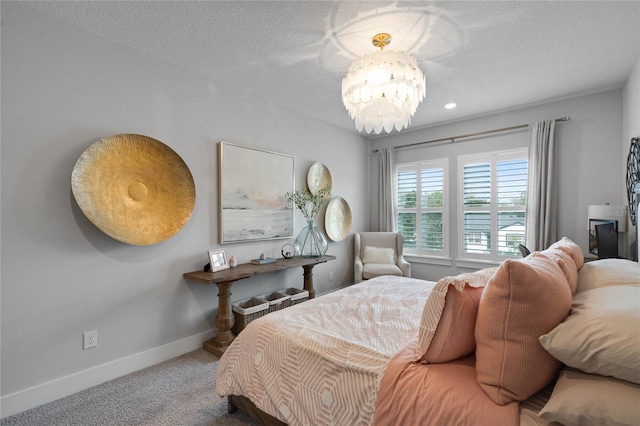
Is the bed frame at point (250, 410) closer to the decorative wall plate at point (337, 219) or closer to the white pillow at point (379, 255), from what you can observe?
the decorative wall plate at point (337, 219)

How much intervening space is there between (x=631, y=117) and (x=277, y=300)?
3.88 m

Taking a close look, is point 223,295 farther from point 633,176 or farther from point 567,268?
point 633,176

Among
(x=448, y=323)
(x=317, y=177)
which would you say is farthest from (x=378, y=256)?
(x=448, y=323)

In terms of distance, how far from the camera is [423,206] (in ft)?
15.1

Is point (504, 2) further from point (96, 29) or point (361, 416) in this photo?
point (96, 29)

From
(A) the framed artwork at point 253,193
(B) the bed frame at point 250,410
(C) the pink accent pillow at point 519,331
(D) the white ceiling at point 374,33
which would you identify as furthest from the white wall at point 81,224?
(C) the pink accent pillow at point 519,331

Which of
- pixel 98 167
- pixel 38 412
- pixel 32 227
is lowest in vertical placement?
pixel 38 412

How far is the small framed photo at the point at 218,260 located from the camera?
2.78 metres

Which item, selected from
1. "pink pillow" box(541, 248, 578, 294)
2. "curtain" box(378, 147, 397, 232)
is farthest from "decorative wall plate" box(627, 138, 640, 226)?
"curtain" box(378, 147, 397, 232)

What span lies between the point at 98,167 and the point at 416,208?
4.05 meters

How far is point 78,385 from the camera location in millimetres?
2135

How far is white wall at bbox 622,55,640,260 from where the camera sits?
2582 millimetres

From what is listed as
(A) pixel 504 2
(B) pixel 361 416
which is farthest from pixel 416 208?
(B) pixel 361 416

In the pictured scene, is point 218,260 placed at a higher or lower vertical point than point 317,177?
lower
